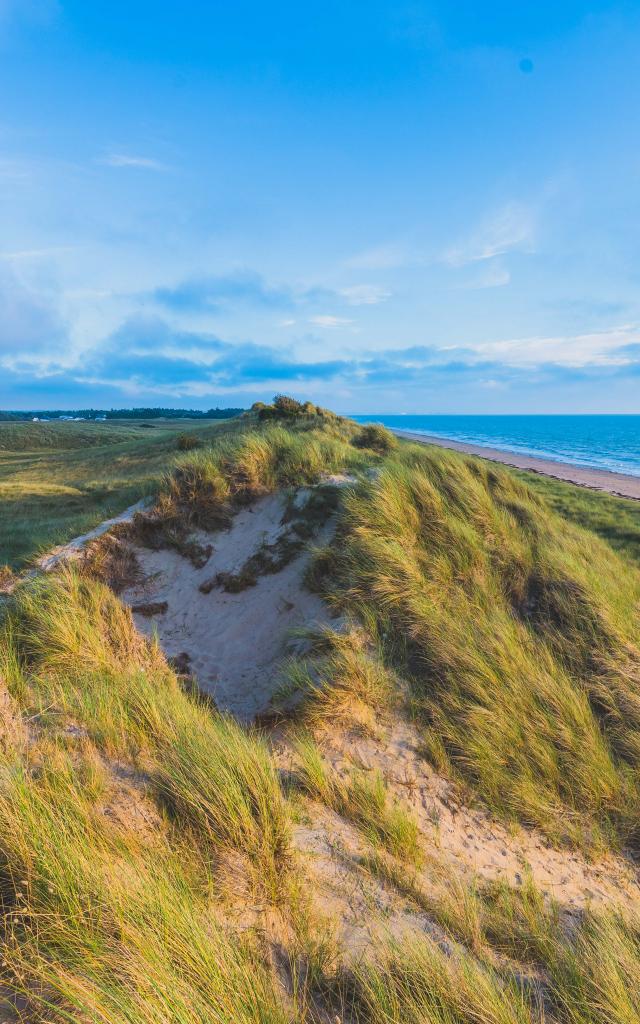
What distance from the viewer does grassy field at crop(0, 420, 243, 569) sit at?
9250 mm

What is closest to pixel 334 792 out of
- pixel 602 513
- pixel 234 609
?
pixel 234 609

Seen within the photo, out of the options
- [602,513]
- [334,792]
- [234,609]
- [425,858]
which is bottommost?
[425,858]

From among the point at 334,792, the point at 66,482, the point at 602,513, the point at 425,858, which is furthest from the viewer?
the point at 66,482

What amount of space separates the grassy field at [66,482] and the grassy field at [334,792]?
11.4 feet

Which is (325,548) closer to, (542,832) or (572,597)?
(572,597)

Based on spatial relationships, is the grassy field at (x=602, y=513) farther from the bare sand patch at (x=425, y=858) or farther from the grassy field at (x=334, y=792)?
the bare sand patch at (x=425, y=858)

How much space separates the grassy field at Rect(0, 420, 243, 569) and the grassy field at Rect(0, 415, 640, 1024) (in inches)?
137

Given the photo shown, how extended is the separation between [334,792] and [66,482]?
26170 millimetres

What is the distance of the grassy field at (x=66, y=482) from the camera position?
9250mm

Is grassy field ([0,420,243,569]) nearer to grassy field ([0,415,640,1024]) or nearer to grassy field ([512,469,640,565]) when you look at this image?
grassy field ([0,415,640,1024])

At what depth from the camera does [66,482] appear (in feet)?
82.1

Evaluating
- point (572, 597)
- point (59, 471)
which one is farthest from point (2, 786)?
point (59, 471)

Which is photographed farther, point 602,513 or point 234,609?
point 602,513

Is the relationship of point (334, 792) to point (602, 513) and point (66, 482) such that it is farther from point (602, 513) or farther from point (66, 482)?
point (66, 482)
